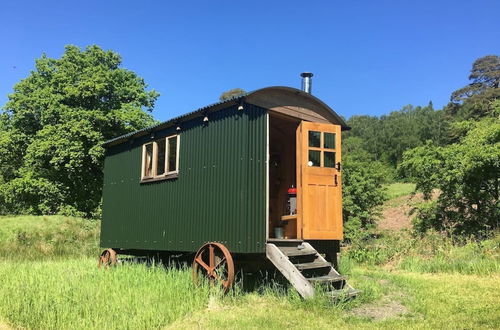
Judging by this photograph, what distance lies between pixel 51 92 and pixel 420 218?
20.8m

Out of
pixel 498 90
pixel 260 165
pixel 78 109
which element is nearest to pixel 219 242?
pixel 260 165

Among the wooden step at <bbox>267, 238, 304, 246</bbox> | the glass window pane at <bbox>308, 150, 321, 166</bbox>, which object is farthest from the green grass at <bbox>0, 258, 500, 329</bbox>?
the glass window pane at <bbox>308, 150, 321, 166</bbox>

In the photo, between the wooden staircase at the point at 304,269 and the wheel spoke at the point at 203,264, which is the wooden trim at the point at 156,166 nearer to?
the wheel spoke at the point at 203,264

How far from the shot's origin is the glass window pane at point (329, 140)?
8.93 meters

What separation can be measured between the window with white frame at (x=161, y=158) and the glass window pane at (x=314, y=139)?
305 centimetres

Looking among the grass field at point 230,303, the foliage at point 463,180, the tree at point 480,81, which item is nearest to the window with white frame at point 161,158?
the grass field at point 230,303

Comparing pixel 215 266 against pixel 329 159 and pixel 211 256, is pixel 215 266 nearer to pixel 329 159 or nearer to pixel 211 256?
pixel 211 256

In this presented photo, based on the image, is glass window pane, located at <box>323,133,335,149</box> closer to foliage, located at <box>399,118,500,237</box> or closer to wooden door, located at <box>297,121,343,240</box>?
wooden door, located at <box>297,121,343,240</box>

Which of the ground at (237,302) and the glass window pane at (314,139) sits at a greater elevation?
the glass window pane at (314,139)

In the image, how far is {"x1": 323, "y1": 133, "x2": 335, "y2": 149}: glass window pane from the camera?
893 centimetres

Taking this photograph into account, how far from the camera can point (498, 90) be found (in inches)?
1939

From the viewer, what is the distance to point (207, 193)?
898 cm

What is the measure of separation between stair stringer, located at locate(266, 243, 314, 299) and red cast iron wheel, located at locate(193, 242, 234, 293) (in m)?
0.78

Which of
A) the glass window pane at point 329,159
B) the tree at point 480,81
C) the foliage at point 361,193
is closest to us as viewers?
the glass window pane at point 329,159
